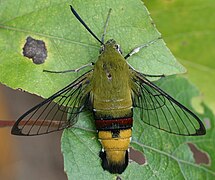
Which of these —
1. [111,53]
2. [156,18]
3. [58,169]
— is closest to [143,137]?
[111,53]

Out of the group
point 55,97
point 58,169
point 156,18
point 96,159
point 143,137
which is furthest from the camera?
point 58,169

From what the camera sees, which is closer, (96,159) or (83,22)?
(83,22)

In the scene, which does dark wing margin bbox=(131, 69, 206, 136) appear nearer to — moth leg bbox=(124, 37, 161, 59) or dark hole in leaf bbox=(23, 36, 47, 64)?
moth leg bbox=(124, 37, 161, 59)

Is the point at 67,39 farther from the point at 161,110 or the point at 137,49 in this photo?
the point at 161,110

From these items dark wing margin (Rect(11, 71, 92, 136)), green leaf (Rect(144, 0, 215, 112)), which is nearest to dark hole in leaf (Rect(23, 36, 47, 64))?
dark wing margin (Rect(11, 71, 92, 136))

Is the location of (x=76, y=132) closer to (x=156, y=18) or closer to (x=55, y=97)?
(x=55, y=97)

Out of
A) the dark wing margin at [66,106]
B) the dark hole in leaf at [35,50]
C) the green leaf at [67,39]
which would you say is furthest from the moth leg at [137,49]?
the dark hole in leaf at [35,50]

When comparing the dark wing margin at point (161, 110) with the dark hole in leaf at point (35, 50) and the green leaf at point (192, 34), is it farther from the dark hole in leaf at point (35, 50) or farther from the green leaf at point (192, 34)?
the green leaf at point (192, 34)
